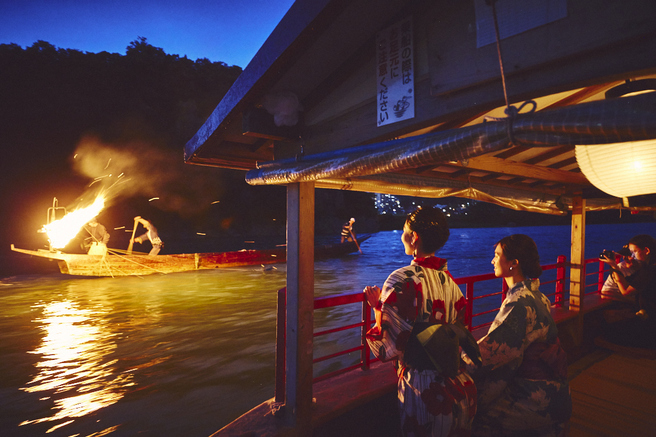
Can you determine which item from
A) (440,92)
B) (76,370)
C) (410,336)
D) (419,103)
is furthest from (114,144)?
(410,336)

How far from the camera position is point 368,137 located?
295cm

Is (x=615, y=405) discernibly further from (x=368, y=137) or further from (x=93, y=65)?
(x=93, y=65)

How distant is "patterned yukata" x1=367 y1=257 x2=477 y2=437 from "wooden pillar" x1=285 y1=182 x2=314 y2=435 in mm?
1100

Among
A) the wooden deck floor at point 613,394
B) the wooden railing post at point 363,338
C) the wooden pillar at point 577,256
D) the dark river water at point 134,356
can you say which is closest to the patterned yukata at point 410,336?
the wooden railing post at point 363,338

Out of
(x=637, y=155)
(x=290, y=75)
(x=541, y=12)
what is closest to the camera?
(x=541, y=12)

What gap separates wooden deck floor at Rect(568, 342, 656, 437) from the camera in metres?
3.70

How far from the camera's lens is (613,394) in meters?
4.34

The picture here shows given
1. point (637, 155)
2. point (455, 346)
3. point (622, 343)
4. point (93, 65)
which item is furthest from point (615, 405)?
point (93, 65)

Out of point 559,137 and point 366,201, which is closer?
point 559,137

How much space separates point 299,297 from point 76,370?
6.23m

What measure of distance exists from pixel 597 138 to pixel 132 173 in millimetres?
41729

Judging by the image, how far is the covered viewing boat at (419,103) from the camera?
1.62 metres

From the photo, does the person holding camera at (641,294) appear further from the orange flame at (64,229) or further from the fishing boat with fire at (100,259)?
the orange flame at (64,229)

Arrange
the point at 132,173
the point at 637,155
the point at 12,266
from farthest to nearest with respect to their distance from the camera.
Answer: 1. the point at 132,173
2. the point at 12,266
3. the point at 637,155
